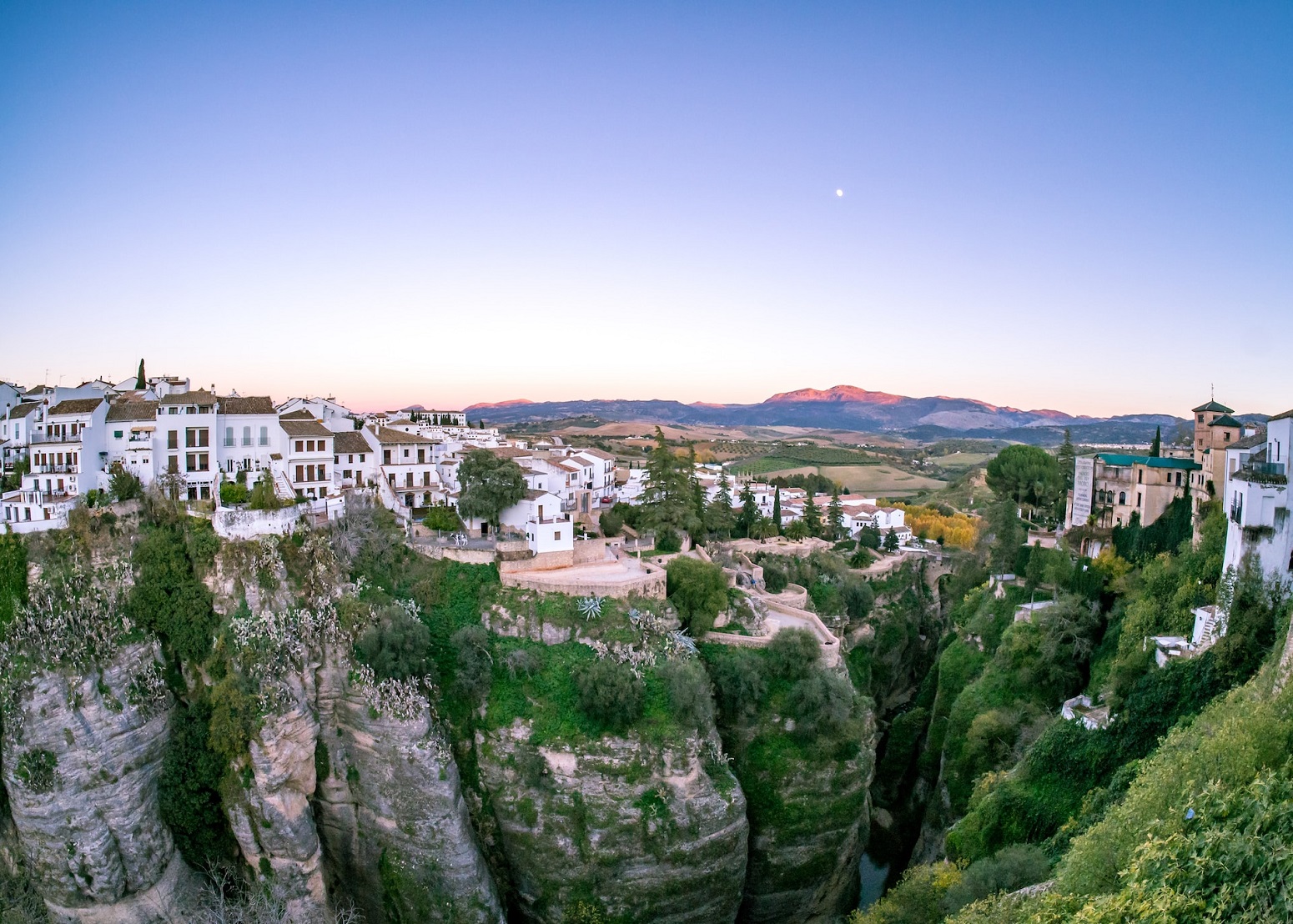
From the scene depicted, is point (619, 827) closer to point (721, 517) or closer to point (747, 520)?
point (721, 517)

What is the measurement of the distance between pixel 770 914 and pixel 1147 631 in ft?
56.9

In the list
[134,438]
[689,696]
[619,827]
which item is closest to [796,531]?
[689,696]

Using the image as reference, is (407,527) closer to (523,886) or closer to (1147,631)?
(523,886)

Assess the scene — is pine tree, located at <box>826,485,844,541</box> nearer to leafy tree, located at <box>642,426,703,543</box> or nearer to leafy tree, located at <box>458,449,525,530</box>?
leafy tree, located at <box>642,426,703,543</box>

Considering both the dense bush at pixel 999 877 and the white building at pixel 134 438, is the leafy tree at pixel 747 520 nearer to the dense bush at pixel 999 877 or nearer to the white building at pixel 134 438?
the dense bush at pixel 999 877

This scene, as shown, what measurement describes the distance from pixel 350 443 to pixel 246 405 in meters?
4.85

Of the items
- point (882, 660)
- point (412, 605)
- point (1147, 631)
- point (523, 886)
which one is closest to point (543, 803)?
point (523, 886)

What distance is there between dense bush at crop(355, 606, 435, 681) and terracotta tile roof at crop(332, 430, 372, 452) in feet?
40.2

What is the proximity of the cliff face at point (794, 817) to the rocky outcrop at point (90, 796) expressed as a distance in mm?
20636

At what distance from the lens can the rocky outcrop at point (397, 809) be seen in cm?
2678

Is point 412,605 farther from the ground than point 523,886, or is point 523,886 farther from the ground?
point 412,605

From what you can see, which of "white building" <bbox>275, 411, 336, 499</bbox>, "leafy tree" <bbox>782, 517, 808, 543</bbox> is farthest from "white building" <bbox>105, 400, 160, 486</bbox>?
"leafy tree" <bbox>782, 517, 808, 543</bbox>

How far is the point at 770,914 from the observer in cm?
3012

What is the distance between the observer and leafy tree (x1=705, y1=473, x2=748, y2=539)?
147 ft
